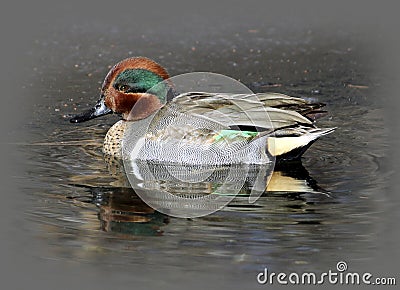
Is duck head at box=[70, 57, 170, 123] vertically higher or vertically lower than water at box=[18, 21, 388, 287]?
higher

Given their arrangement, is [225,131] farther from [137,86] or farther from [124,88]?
[124,88]

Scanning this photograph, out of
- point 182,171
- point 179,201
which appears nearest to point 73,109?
point 182,171

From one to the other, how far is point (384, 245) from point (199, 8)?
9.12 m

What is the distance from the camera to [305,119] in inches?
300

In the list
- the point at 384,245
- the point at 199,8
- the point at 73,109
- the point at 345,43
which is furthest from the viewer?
the point at 199,8

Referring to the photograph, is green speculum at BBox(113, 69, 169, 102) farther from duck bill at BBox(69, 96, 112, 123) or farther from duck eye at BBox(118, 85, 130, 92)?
duck bill at BBox(69, 96, 112, 123)

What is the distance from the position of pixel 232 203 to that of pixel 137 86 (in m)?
2.09

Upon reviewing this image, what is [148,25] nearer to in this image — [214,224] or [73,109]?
[73,109]
